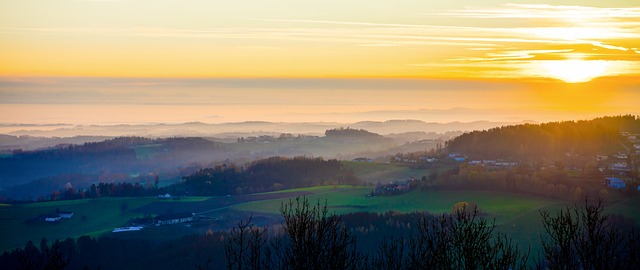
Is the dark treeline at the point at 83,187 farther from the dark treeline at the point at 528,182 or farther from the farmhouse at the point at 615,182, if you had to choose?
the farmhouse at the point at 615,182

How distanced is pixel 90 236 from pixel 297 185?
91.9 ft

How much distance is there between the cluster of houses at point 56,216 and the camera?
5915 centimetres

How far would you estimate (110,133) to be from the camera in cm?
13262

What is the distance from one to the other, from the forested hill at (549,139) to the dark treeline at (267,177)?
13.8 meters

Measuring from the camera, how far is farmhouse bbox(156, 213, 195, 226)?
57250mm

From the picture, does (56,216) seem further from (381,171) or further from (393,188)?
(381,171)

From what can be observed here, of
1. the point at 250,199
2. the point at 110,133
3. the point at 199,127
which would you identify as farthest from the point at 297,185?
the point at 199,127

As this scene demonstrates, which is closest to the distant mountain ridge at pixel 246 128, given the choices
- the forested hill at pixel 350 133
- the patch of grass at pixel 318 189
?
the forested hill at pixel 350 133

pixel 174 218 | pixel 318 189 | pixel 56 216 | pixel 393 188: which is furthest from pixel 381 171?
pixel 56 216

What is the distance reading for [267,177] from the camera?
262 feet

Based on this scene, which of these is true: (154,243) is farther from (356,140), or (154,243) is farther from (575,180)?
(356,140)

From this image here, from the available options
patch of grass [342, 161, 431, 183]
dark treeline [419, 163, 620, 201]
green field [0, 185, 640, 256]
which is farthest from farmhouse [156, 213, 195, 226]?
patch of grass [342, 161, 431, 183]

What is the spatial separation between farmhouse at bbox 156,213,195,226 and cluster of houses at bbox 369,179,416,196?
14.4 m

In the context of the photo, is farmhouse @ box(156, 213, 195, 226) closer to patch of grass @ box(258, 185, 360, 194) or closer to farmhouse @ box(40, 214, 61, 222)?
farmhouse @ box(40, 214, 61, 222)
